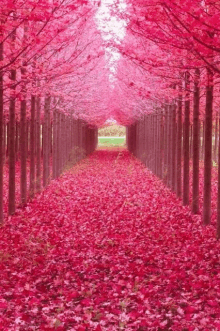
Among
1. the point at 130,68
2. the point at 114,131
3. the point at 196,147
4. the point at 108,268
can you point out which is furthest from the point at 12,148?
the point at 114,131

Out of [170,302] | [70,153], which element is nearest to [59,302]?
[170,302]

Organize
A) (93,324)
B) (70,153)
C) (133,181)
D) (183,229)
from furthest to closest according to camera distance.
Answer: (70,153), (133,181), (183,229), (93,324)

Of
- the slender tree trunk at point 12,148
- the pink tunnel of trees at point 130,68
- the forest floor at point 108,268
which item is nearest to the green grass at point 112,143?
the pink tunnel of trees at point 130,68

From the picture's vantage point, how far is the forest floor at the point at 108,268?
5602 millimetres

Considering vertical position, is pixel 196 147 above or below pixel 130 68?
below

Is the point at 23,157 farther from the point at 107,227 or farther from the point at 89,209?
the point at 107,227

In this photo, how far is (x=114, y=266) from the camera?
317 inches

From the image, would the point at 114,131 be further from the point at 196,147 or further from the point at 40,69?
the point at 40,69

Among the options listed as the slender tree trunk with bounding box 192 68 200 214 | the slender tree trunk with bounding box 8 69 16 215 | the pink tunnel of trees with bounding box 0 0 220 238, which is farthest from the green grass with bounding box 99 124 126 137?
the slender tree trunk with bounding box 192 68 200 214

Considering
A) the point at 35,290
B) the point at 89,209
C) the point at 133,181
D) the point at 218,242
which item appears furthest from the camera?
the point at 133,181

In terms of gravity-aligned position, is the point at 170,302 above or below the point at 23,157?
below

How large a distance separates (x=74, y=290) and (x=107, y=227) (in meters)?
4.88

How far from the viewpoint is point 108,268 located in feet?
26.7

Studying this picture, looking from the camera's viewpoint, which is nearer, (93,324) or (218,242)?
(93,324)
